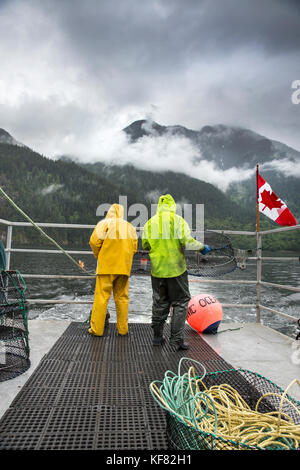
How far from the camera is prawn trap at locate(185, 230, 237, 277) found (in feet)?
10.6

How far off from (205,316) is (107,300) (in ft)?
3.63

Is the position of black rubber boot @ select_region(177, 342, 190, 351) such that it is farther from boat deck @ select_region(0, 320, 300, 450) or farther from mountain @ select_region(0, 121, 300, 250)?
mountain @ select_region(0, 121, 300, 250)

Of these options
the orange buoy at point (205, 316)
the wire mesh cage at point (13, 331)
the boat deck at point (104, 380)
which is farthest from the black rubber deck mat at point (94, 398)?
the orange buoy at point (205, 316)

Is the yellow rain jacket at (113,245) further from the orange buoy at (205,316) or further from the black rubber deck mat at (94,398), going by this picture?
the orange buoy at (205,316)

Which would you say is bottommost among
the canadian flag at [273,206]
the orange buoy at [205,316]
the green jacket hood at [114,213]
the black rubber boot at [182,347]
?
the black rubber boot at [182,347]

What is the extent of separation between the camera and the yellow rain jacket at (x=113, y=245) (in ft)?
10.5

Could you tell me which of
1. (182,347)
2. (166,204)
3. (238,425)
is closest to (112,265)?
(166,204)

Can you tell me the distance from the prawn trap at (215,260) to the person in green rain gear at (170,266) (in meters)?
0.28

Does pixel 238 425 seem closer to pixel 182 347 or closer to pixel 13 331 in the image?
pixel 182 347

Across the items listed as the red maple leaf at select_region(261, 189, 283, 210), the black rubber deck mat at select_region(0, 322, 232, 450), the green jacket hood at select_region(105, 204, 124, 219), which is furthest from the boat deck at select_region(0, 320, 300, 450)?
the red maple leaf at select_region(261, 189, 283, 210)

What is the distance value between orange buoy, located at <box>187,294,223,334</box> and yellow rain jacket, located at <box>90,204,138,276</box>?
908 mm
